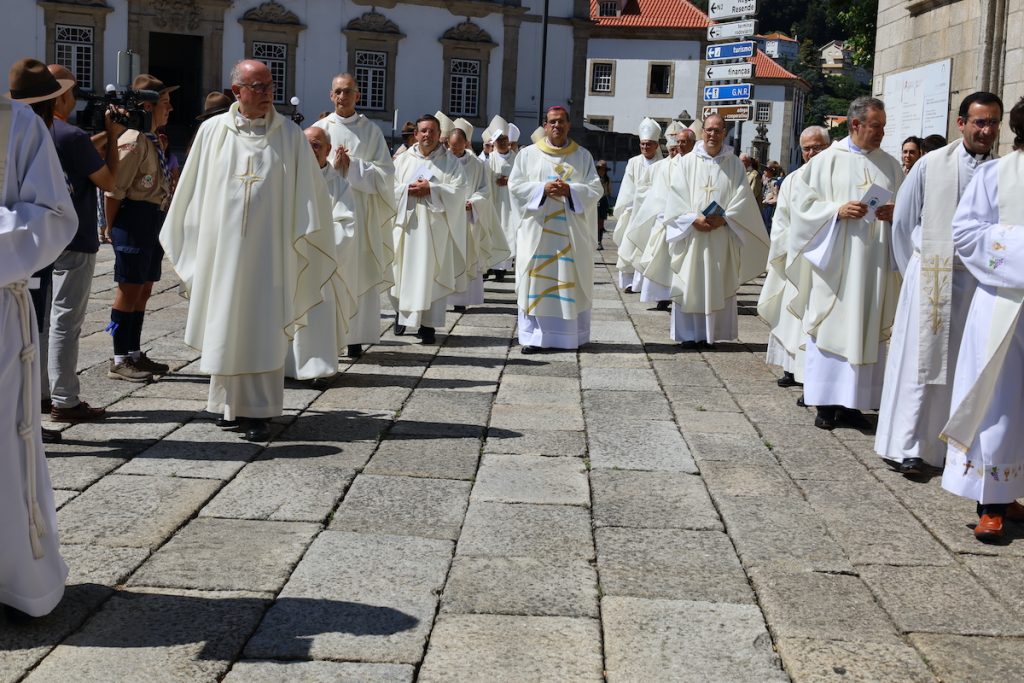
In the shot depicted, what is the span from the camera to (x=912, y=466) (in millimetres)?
6301

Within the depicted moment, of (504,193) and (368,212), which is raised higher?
(504,193)

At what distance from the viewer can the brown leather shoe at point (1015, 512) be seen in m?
5.52

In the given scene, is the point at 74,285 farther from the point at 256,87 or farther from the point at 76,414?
the point at 256,87

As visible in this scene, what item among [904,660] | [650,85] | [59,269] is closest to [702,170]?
[59,269]

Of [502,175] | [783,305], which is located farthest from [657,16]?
[783,305]

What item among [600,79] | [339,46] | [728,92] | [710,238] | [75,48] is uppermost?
[600,79]

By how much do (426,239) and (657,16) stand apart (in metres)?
51.2

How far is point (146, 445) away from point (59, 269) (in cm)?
127

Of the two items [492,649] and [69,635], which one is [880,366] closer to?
[492,649]

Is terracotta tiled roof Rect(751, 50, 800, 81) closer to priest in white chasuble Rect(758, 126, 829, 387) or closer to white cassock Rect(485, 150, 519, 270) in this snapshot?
white cassock Rect(485, 150, 519, 270)

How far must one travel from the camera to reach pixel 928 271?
6.07 meters

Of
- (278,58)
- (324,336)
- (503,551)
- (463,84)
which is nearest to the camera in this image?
(503,551)

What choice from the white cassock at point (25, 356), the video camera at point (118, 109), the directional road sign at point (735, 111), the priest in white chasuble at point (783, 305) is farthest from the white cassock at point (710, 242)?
the white cassock at point (25, 356)

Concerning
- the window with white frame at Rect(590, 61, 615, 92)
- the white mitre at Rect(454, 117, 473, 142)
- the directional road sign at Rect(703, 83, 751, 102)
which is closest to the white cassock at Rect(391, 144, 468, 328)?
the white mitre at Rect(454, 117, 473, 142)
